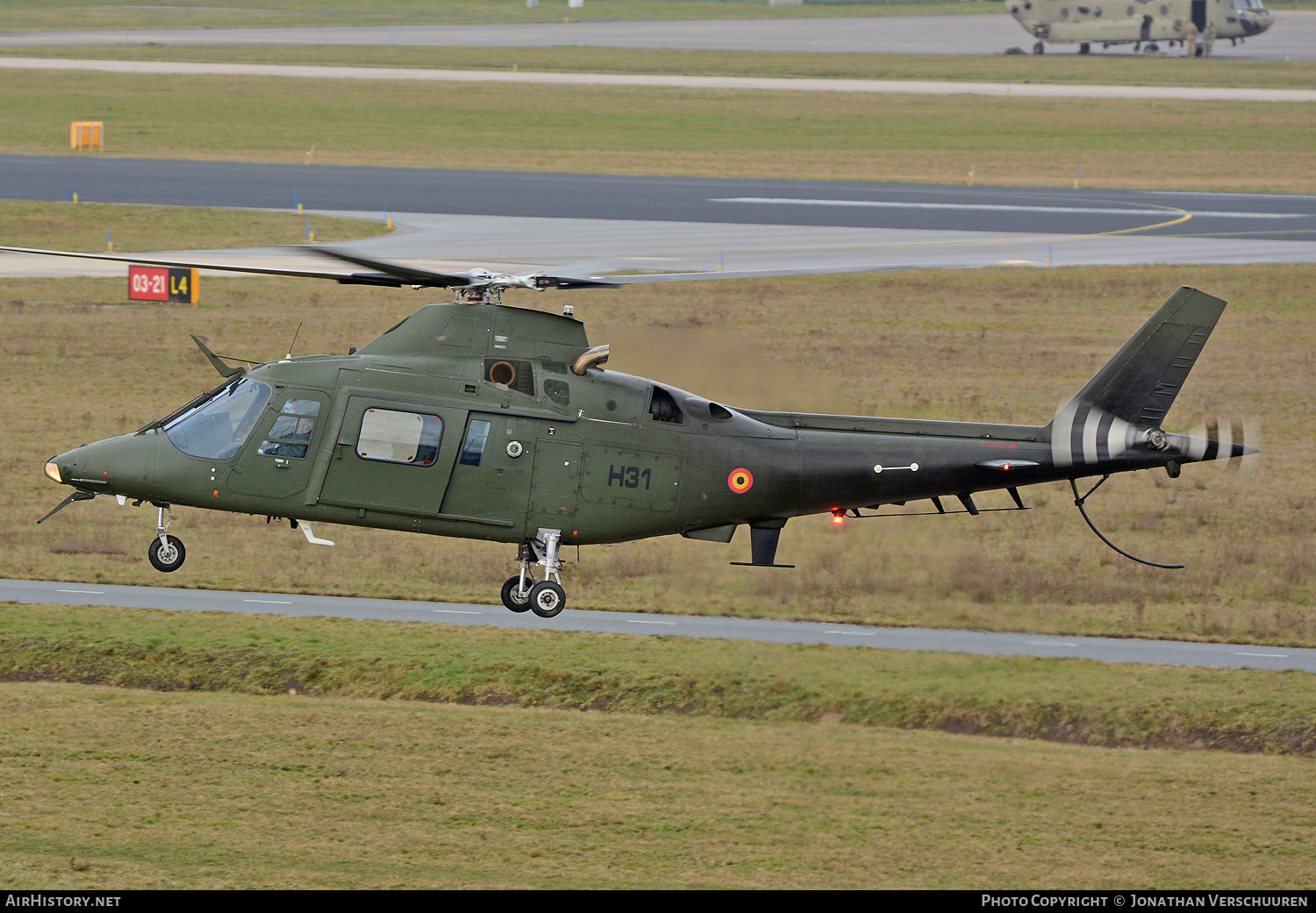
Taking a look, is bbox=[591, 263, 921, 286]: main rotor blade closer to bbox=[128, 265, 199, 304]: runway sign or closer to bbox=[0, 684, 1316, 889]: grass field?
bbox=[128, 265, 199, 304]: runway sign

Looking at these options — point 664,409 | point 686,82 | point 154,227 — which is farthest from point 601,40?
point 664,409

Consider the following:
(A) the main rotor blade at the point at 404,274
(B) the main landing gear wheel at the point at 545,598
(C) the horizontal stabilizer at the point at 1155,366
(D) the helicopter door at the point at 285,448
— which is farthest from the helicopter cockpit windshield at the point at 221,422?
(C) the horizontal stabilizer at the point at 1155,366

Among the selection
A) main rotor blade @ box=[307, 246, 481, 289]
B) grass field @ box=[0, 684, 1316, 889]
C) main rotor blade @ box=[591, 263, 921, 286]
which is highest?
main rotor blade @ box=[591, 263, 921, 286]

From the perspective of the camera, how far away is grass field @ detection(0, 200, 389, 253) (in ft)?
283

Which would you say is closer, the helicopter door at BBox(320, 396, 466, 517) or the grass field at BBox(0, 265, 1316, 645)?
the helicopter door at BBox(320, 396, 466, 517)

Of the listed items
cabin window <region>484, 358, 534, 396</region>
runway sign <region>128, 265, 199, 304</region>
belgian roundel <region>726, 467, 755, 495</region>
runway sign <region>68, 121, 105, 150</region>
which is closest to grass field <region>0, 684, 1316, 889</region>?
belgian roundel <region>726, 467, 755, 495</region>

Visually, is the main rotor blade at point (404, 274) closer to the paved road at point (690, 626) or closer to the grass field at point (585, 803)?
the grass field at point (585, 803)

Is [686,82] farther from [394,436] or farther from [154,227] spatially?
[394,436]

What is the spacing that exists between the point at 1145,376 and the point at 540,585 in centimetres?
1063

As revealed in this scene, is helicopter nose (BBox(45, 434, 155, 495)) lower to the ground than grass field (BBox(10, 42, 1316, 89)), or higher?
lower

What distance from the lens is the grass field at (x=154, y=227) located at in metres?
86.4

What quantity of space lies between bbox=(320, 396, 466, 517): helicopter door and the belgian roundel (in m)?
4.36

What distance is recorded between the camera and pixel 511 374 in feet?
83.9

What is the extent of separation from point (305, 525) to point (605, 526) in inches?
186
